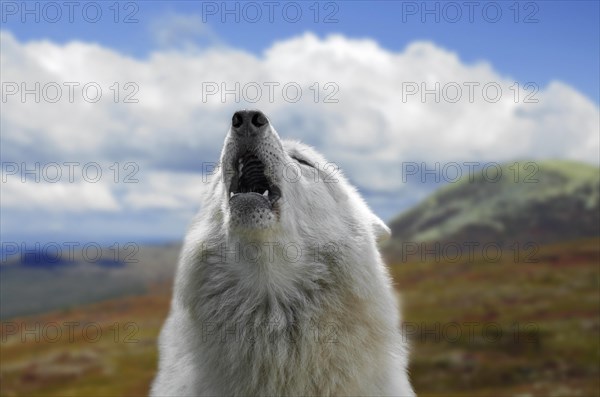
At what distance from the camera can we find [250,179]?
6191 mm

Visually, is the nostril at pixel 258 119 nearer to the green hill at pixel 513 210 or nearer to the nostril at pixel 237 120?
the nostril at pixel 237 120

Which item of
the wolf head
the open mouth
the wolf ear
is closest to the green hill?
the wolf ear

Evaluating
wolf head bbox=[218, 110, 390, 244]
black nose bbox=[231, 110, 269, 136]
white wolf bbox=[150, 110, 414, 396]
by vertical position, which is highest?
black nose bbox=[231, 110, 269, 136]

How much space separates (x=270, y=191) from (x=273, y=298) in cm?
108

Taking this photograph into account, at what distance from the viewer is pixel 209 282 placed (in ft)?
20.5

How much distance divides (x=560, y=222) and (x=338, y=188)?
12657 cm

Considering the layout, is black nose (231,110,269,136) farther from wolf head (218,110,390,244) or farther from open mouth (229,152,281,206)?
open mouth (229,152,281,206)

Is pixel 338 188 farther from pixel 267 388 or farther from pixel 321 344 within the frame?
pixel 267 388

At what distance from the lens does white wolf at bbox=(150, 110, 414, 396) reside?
5766 millimetres

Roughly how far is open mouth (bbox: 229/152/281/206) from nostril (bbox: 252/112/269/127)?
31 centimetres

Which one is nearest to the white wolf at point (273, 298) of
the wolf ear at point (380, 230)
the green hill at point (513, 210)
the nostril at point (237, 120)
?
the nostril at point (237, 120)

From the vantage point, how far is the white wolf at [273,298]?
18.9 feet

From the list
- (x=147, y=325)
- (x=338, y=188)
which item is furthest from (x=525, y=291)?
(x=338, y=188)

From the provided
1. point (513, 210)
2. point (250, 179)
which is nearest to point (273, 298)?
point (250, 179)
